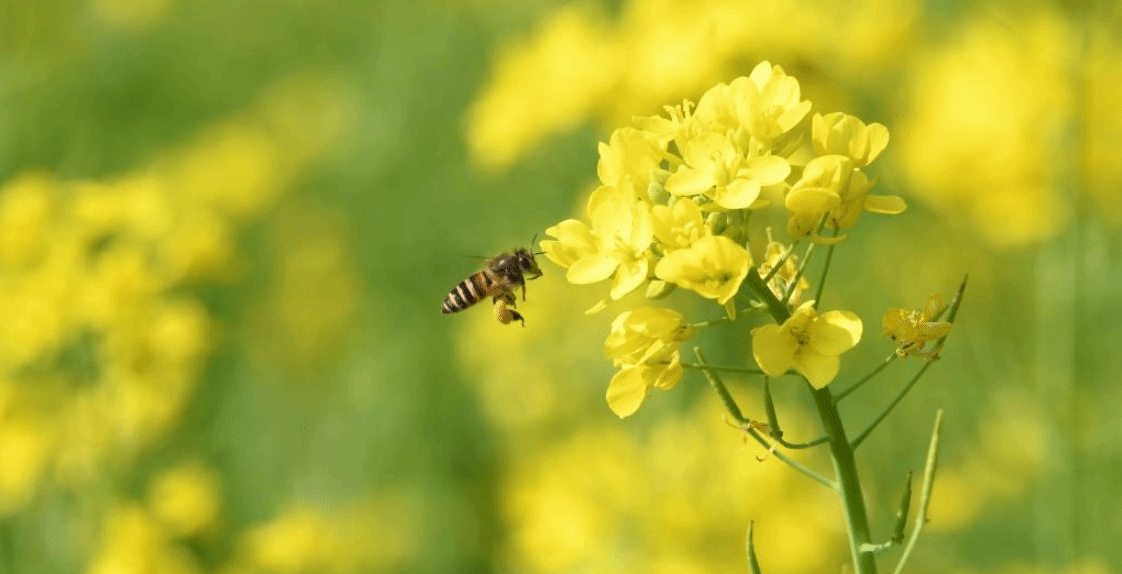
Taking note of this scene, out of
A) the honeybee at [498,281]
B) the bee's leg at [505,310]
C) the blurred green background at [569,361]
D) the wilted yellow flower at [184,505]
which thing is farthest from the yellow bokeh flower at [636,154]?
the wilted yellow flower at [184,505]

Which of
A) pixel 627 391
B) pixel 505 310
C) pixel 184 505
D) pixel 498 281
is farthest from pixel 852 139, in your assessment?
pixel 184 505

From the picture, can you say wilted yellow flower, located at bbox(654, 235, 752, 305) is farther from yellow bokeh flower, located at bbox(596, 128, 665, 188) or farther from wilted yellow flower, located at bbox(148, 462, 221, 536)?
wilted yellow flower, located at bbox(148, 462, 221, 536)

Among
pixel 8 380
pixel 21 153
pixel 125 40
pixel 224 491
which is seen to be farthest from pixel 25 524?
pixel 125 40

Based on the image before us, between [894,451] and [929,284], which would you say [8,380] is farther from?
[929,284]

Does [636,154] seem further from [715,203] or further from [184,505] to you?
[184,505]

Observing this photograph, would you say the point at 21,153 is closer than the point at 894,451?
No

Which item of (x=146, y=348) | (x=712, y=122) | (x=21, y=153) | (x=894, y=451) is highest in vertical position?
(x=21, y=153)

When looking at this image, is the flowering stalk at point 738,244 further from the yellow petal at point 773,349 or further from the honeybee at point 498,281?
the honeybee at point 498,281
